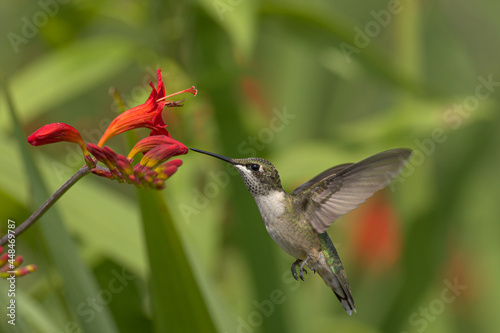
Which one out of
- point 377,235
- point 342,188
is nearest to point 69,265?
point 342,188

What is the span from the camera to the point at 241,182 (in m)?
1.62

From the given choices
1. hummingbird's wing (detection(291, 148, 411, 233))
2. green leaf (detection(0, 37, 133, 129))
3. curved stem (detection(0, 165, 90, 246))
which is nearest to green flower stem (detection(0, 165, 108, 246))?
curved stem (detection(0, 165, 90, 246))

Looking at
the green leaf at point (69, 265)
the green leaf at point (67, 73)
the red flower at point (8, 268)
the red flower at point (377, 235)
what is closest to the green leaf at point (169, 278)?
the green leaf at point (69, 265)

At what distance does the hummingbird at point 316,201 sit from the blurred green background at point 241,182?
0.20 meters

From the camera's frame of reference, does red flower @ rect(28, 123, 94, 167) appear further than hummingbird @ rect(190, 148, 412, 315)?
No

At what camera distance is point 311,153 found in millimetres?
1597

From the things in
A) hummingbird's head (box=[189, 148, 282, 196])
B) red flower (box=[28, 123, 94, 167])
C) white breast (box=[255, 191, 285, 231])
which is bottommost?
white breast (box=[255, 191, 285, 231])

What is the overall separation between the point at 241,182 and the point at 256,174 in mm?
651

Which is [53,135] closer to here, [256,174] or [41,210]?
[41,210]

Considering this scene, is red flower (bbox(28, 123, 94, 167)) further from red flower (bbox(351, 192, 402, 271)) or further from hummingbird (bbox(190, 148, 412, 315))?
red flower (bbox(351, 192, 402, 271))

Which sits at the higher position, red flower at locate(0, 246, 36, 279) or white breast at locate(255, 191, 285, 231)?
white breast at locate(255, 191, 285, 231)

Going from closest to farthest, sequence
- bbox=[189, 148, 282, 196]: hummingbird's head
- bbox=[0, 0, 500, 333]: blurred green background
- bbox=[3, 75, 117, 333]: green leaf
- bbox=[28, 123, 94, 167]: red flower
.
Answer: bbox=[28, 123, 94, 167]: red flower
bbox=[189, 148, 282, 196]: hummingbird's head
bbox=[3, 75, 117, 333]: green leaf
bbox=[0, 0, 500, 333]: blurred green background

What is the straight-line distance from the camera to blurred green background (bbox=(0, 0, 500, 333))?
1344 millimetres

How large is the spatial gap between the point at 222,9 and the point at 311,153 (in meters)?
0.44
